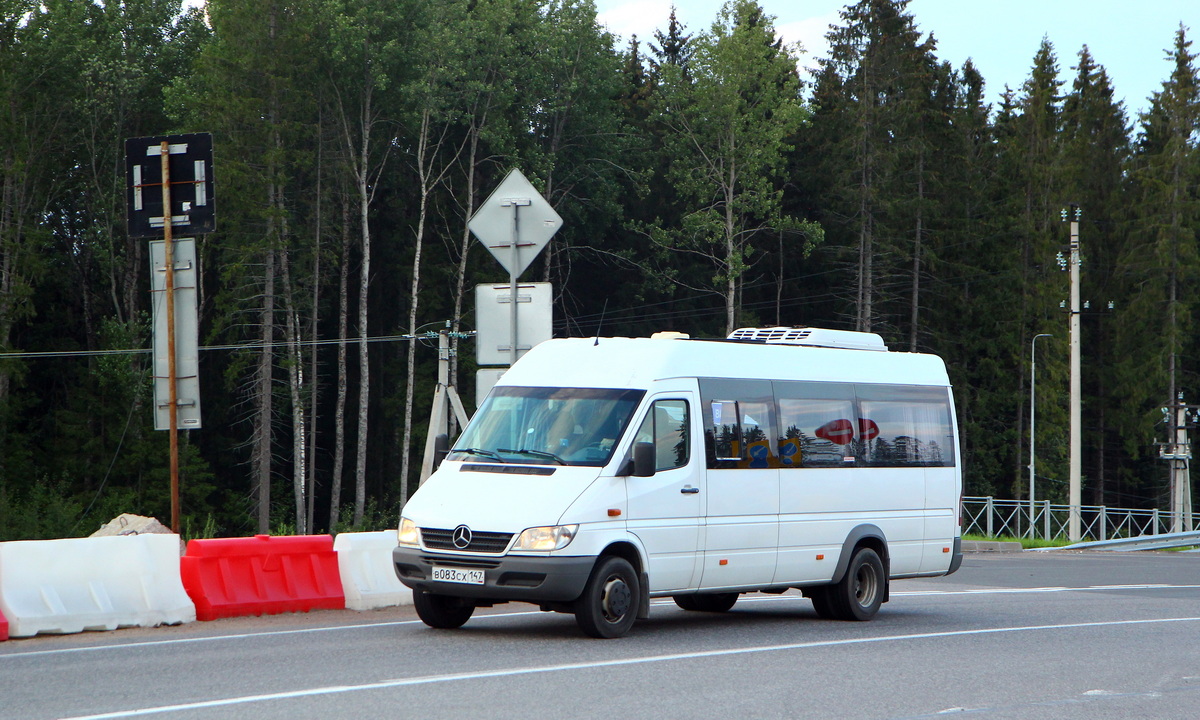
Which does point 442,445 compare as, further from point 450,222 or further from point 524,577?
point 450,222

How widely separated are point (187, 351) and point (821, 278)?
54150mm

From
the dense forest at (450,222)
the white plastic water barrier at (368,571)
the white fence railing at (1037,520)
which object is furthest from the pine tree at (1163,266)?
the white plastic water barrier at (368,571)

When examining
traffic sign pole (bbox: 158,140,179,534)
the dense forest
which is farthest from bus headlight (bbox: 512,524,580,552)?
the dense forest

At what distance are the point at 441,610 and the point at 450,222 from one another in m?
43.2

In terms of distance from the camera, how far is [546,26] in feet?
168

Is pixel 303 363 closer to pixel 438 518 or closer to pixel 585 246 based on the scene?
pixel 585 246

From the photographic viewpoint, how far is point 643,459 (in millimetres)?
11352

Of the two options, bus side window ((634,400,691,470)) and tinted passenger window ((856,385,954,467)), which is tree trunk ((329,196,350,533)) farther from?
bus side window ((634,400,691,470))

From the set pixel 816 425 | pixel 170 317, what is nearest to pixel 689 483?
pixel 816 425

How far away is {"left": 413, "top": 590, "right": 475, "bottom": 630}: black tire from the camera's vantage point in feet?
38.5

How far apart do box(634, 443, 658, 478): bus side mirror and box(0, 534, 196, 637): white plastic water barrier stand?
405cm

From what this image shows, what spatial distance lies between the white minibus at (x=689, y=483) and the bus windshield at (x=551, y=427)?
0.02 metres

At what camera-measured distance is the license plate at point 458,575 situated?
1089 cm

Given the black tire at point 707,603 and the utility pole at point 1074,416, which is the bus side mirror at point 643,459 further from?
the utility pole at point 1074,416
